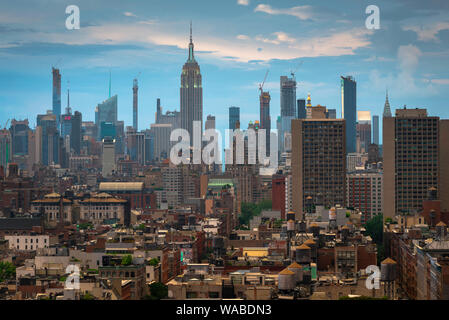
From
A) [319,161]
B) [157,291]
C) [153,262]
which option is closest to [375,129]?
[319,161]

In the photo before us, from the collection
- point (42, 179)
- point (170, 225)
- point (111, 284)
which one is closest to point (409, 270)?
point (111, 284)

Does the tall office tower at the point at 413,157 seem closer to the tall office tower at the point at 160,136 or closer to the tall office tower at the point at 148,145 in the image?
the tall office tower at the point at 160,136

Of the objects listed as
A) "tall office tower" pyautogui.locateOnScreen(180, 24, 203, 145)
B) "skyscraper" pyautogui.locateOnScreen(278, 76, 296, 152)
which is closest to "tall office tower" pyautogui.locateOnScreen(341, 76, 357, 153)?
"skyscraper" pyautogui.locateOnScreen(278, 76, 296, 152)

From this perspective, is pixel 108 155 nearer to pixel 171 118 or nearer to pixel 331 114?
pixel 171 118

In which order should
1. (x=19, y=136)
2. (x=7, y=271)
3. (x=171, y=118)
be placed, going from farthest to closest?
(x=171, y=118), (x=19, y=136), (x=7, y=271)

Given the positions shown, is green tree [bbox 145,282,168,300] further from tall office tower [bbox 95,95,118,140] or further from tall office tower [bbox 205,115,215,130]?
tall office tower [bbox 95,95,118,140]

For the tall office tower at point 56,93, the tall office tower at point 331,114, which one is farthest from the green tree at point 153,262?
the tall office tower at point 331,114
